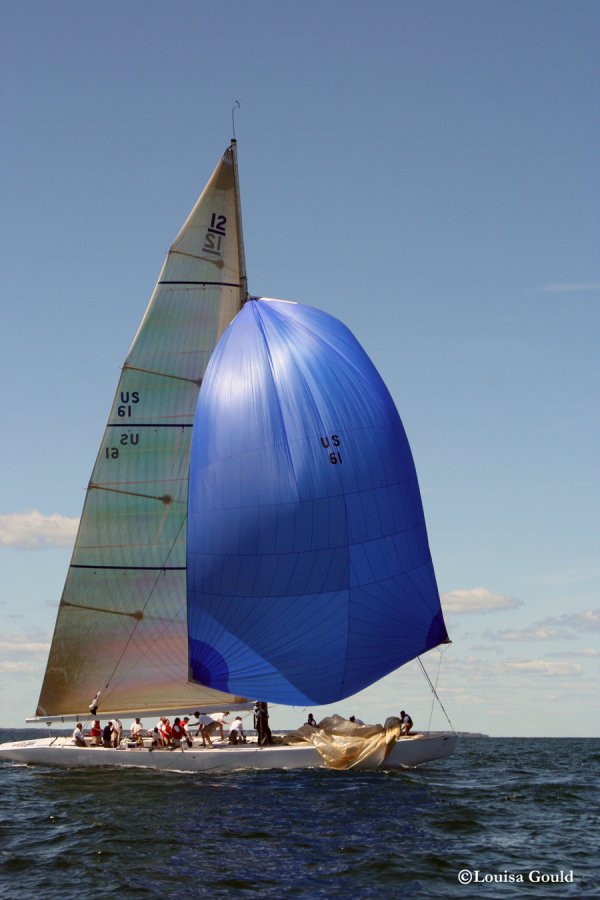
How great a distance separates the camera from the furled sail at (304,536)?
99.6 ft

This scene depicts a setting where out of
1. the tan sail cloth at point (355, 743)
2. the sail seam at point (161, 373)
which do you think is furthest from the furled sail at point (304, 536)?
the sail seam at point (161, 373)

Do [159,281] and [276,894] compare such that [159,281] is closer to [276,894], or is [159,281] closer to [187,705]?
[187,705]

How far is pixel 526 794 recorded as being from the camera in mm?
31672

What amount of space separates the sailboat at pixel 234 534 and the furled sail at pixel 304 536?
47mm

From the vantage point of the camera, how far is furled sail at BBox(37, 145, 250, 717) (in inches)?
1385

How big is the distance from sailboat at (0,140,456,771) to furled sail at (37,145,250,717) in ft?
0.17

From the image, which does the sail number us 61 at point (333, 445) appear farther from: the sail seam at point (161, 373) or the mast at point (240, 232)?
the mast at point (240, 232)

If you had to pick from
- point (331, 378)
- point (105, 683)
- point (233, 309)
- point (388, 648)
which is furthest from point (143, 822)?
point (233, 309)

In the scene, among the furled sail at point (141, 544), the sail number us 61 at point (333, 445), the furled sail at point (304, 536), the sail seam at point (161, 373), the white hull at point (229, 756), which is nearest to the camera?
the furled sail at point (304, 536)

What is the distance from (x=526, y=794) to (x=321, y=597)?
895 centimetres

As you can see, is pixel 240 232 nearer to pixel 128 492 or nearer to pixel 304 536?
pixel 128 492

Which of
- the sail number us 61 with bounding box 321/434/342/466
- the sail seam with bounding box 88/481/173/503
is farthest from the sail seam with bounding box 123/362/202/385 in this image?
the sail number us 61 with bounding box 321/434/342/466

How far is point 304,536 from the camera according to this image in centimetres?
3052

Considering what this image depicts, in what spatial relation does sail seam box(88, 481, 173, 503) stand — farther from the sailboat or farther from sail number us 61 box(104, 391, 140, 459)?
sail number us 61 box(104, 391, 140, 459)
